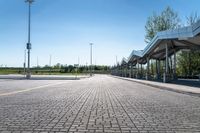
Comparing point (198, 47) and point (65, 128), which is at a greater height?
point (198, 47)

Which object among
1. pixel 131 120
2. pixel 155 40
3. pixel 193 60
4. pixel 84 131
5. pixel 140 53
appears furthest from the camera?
pixel 193 60

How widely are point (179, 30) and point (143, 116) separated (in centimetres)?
1987

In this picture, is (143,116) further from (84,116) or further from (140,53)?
(140,53)

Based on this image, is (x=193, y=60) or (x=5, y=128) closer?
(x=5, y=128)

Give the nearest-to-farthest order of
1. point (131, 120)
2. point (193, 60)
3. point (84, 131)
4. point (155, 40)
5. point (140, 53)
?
point (84, 131) < point (131, 120) < point (155, 40) < point (140, 53) < point (193, 60)

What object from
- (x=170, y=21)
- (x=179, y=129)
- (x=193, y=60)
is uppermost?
(x=170, y=21)

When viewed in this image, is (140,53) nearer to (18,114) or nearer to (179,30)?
(179,30)

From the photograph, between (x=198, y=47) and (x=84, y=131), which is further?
(x=198, y=47)

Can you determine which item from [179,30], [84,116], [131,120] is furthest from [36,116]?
[179,30]

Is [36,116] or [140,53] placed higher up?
[140,53]

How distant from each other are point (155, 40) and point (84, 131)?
29643 millimetres

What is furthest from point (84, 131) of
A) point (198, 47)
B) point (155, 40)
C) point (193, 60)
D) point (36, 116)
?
point (193, 60)

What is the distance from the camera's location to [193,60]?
2319 inches

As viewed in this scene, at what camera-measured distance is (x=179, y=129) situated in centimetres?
693
